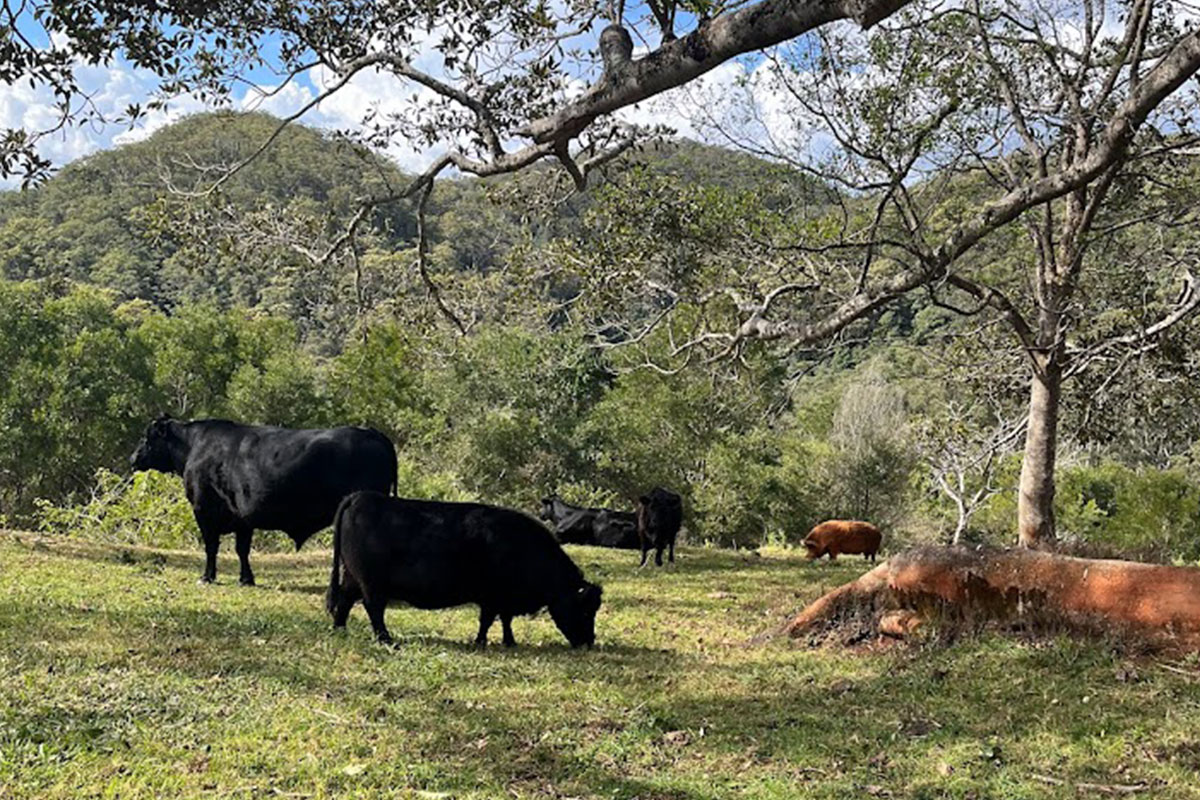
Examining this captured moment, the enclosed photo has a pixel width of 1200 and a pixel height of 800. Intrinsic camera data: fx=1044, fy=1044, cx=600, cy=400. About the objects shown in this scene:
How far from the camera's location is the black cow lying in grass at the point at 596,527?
2614 centimetres

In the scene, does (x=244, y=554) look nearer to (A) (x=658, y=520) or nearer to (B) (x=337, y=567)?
(B) (x=337, y=567)

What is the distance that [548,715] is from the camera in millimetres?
6914

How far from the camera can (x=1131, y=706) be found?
7008mm

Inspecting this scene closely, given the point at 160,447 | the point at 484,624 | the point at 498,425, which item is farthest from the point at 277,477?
the point at 498,425

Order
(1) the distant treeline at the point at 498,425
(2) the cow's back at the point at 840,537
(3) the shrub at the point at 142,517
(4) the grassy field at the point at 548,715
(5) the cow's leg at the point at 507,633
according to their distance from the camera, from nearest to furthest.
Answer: (4) the grassy field at the point at 548,715
(5) the cow's leg at the point at 507,633
(2) the cow's back at the point at 840,537
(3) the shrub at the point at 142,517
(1) the distant treeline at the point at 498,425

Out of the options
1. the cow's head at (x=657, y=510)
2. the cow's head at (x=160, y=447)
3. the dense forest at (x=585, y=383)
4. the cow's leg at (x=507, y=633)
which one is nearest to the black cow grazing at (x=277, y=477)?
the cow's head at (x=160, y=447)

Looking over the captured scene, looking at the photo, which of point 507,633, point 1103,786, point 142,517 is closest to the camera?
point 1103,786

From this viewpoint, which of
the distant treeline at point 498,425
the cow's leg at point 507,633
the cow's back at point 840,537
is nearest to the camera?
the cow's leg at point 507,633

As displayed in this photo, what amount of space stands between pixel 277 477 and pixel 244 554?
1220 millimetres

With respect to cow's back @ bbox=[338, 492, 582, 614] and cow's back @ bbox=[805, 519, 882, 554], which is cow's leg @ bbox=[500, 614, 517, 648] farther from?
cow's back @ bbox=[805, 519, 882, 554]

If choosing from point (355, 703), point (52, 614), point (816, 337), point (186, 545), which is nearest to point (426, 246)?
point (816, 337)

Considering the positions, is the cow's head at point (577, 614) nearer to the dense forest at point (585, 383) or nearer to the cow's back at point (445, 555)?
the cow's back at point (445, 555)

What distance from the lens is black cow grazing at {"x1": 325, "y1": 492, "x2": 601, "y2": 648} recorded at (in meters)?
9.49

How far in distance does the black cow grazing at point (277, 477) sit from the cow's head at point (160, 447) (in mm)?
944
